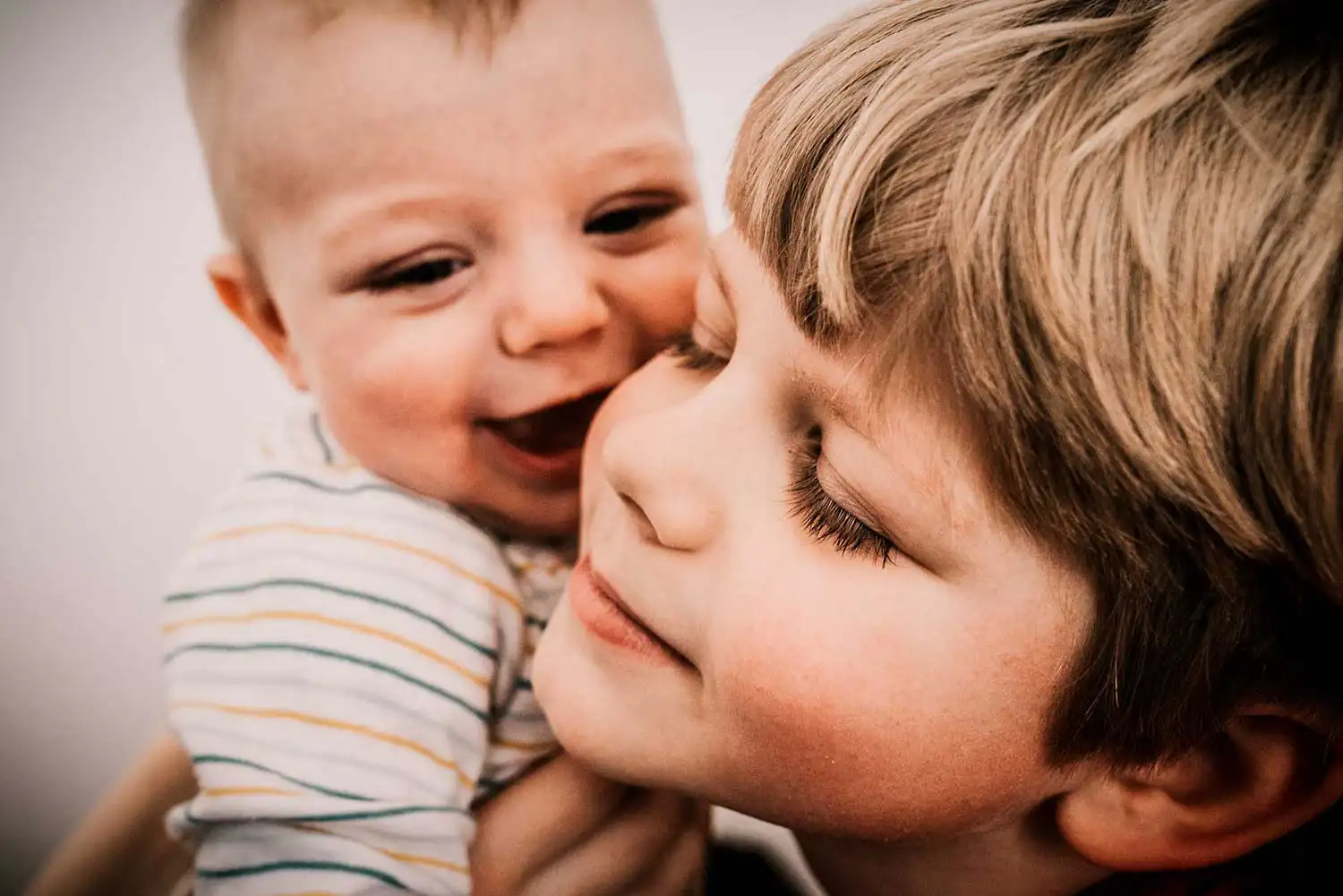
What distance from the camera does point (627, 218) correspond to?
63 cm

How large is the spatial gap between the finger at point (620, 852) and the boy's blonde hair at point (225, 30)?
49 cm

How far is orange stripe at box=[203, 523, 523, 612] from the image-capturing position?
592 millimetres

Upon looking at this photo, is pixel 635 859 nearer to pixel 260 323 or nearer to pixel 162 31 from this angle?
pixel 260 323

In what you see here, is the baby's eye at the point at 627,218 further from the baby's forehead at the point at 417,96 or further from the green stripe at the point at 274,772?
Result: the green stripe at the point at 274,772

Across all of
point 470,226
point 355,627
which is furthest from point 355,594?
point 470,226

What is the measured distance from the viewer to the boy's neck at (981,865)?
0.53 meters

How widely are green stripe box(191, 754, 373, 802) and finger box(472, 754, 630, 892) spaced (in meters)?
0.12

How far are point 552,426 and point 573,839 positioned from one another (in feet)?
0.96

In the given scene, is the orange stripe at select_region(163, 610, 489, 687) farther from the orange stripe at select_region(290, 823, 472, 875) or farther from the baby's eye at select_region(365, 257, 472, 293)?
the baby's eye at select_region(365, 257, 472, 293)

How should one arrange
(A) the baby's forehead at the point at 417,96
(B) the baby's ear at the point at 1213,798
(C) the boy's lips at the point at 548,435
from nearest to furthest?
(B) the baby's ear at the point at 1213,798 → (A) the baby's forehead at the point at 417,96 → (C) the boy's lips at the point at 548,435

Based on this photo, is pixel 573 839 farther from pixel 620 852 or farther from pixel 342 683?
pixel 342 683

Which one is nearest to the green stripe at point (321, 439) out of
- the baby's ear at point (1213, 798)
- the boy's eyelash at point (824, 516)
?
the boy's eyelash at point (824, 516)

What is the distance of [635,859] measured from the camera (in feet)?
2.14

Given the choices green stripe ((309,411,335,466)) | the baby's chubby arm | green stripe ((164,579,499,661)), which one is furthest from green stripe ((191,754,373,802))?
green stripe ((309,411,335,466))
